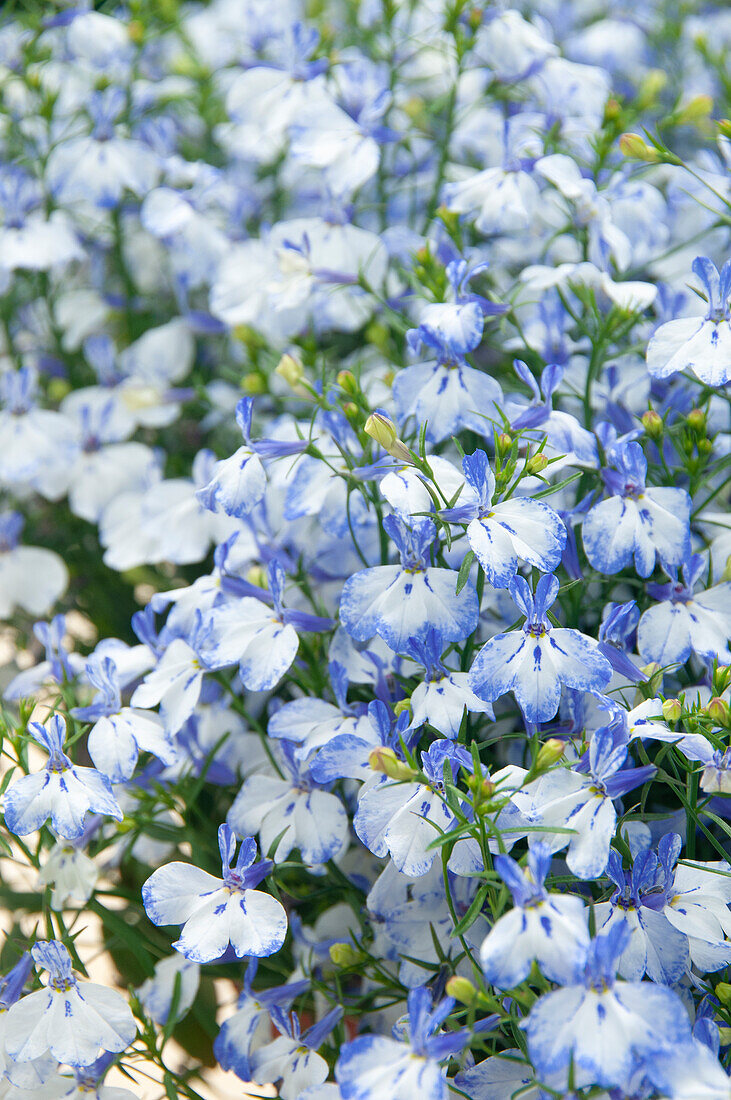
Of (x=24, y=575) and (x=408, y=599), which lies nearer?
(x=408, y=599)

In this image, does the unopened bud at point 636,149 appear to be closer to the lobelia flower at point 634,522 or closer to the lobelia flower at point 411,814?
the lobelia flower at point 634,522

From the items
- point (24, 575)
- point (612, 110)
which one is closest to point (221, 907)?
point (24, 575)

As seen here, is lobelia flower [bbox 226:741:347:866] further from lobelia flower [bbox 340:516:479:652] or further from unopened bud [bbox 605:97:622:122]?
unopened bud [bbox 605:97:622:122]

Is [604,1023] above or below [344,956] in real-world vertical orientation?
above

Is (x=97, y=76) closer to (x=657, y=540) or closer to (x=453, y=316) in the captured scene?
(x=453, y=316)

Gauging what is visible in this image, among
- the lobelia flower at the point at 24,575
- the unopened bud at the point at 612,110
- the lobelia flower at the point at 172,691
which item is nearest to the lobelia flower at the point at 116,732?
the lobelia flower at the point at 172,691

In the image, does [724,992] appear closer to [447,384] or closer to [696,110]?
[447,384]
